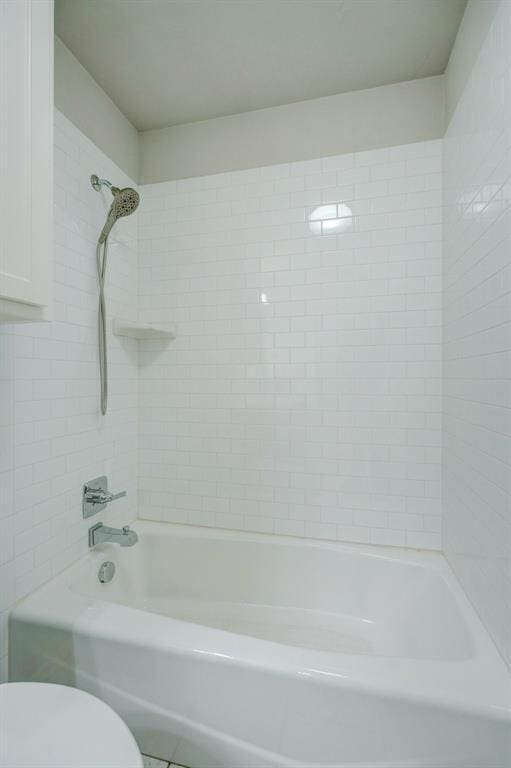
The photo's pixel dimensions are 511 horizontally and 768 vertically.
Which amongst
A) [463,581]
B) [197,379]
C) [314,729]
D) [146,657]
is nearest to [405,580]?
[463,581]

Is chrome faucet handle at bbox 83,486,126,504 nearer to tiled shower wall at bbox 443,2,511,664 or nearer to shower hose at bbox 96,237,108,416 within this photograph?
shower hose at bbox 96,237,108,416

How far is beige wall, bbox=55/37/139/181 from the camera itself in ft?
5.10

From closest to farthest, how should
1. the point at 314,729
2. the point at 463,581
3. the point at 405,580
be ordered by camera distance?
the point at 314,729
the point at 463,581
the point at 405,580

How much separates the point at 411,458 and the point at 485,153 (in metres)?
1.22

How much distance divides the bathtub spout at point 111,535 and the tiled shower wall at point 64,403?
4 centimetres

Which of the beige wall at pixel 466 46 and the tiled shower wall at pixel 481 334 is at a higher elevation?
the beige wall at pixel 466 46

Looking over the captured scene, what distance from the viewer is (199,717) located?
3.67 ft

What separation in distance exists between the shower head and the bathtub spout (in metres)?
1.31

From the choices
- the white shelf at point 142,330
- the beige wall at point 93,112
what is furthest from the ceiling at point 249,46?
the white shelf at point 142,330

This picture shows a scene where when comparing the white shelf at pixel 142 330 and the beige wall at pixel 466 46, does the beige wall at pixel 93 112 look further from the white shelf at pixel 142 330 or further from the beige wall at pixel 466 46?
the beige wall at pixel 466 46

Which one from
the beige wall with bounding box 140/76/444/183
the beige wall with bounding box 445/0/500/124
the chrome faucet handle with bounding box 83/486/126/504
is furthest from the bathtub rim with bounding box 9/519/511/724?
the beige wall with bounding box 140/76/444/183

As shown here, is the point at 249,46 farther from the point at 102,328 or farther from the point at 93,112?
the point at 102,328

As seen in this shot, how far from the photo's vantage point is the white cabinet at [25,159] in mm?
859

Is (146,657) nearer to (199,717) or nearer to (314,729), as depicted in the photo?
(199,717)
